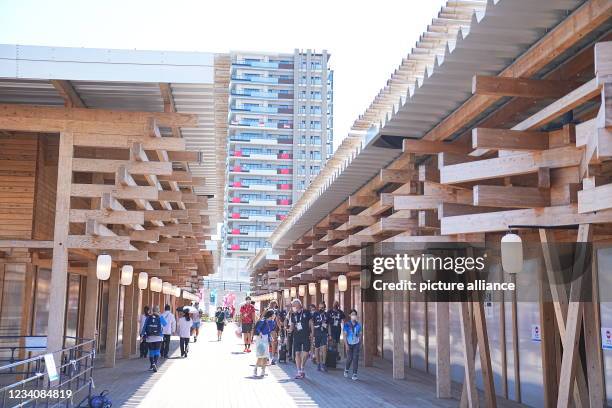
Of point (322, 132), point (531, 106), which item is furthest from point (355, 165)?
point (322, 132)

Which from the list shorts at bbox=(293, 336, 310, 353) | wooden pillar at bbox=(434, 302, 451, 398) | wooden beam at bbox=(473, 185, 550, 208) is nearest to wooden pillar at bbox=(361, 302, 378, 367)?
shorts at bbox=(293, 336, 310, 353)

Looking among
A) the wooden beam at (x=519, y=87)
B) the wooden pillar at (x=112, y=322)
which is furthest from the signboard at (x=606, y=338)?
the wooden pillar at (x=112, y=322)

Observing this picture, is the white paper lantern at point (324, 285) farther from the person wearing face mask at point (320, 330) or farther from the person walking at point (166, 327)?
the person wearing face mask at point (320, 330)

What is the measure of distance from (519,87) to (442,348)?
5.85 m

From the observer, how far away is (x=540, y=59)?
6.42 meters

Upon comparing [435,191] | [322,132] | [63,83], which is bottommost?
[435,191]

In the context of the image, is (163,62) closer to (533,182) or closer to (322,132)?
(533,182)

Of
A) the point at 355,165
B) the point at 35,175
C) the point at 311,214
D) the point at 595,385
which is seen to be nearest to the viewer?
the point at 595,385

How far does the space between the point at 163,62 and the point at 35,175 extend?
5.41 m

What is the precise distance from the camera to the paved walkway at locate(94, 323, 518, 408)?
11.3 meters

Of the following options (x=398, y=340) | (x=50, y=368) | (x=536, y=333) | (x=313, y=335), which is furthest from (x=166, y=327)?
(x=536, y=333)

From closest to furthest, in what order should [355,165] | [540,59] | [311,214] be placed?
[540,59] → [355,165] → [311,214]

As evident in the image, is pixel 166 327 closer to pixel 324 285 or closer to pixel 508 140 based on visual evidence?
pixel 324 285

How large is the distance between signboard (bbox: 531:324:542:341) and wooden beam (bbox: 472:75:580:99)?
4701 millimetres
